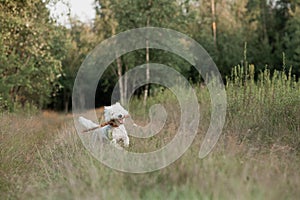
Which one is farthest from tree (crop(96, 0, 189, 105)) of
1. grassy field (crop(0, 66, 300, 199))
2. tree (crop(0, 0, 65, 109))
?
grassy field (crop(0, 66, 300, 199))

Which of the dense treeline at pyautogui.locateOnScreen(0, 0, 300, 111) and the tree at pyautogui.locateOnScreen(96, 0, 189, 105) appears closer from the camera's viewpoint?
the dense treeline at pyautogui.locateOnScreen(0, 0, 300, 111)

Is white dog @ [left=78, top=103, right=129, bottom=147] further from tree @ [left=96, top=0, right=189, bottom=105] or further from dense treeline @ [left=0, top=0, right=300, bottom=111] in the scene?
tree @ [left=96, top=0, right=189, bottom=105]

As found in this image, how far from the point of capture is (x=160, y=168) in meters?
4.86

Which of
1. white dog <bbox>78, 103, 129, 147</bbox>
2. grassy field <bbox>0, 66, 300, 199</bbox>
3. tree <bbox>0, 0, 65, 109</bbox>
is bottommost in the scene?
grassy field <bbox>0, 66, 300, 199</bbox>

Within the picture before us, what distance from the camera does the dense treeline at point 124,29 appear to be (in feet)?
55.6

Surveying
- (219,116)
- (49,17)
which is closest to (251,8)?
(49,17)

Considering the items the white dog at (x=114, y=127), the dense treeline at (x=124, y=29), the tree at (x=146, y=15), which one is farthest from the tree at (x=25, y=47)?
the white dog at (x=114, y=127)

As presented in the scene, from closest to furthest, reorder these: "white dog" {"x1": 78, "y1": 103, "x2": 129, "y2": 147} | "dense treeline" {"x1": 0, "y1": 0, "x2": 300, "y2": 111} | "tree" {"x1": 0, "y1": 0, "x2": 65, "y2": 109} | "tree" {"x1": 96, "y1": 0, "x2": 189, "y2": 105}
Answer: "white dog" {"x1": 78, "y1": 103, "x2": 129, "y2": 147} < "tree" {"x1": 0, "y1": 0, "x2": 65, "y2": 109} < "dense treeline" {"x1": 0, "y1": 0, "x2": 300, "y2": 111} < "tree" {"x1": 96, "y1": 0, "x2": 189, "y2": 105}

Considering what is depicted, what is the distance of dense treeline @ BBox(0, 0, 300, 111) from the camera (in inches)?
668

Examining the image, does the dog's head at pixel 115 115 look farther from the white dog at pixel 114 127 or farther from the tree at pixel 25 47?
the tree at pixel 25 47

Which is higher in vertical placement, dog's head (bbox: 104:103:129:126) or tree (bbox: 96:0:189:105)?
tree (bbox: 96:0:189:105)

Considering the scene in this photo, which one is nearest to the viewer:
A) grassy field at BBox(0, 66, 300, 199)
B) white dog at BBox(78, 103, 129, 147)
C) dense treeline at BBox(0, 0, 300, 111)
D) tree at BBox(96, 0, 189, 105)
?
grassy field at BBox(0, 66, 300, 199)

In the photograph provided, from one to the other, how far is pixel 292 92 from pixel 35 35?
12056 millimetres

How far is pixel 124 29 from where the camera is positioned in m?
24.8
